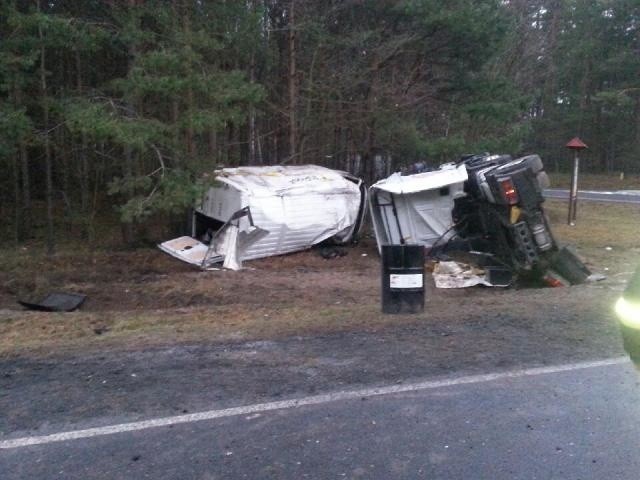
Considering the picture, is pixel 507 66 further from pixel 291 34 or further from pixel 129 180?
pixel 129 180

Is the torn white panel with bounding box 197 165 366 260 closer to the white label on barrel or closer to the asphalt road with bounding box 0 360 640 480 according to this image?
the white label on barrel

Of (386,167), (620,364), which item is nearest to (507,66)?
(386,167)

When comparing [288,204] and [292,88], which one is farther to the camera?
[292,88]

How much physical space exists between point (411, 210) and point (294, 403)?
10.3 meters

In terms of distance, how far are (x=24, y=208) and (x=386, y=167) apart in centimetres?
1092

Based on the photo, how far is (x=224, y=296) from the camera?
11594 mm

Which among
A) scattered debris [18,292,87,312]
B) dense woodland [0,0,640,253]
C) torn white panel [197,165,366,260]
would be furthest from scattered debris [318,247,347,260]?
scattered debris [18,292,87,312]

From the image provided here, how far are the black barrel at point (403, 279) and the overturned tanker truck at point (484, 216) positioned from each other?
3.42 metres

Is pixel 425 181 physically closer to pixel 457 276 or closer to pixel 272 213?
pixel 457 276

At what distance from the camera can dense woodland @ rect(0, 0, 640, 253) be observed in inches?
564

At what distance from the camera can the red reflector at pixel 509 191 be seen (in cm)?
1119

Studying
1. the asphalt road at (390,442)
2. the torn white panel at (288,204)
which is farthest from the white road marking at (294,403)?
the torn white panel at (288,204)

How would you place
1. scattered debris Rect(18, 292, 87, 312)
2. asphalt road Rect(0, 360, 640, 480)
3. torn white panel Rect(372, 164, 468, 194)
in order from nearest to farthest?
asphalt road Rect(0, 360, 640, 480) < scattered debris Rect(18, 292, 87, 312) < torn white panel Rect(372, 164, 468, 194)

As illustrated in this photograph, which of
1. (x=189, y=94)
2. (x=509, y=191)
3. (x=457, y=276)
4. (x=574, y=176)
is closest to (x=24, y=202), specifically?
(x=189, y=94)
